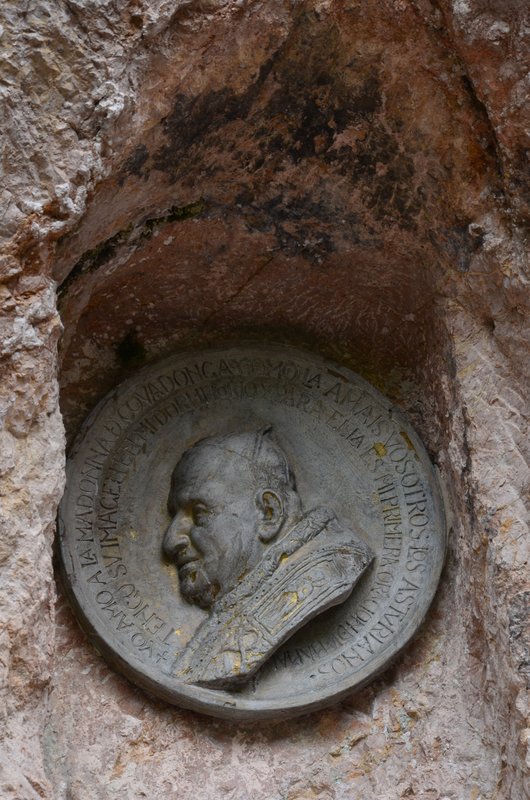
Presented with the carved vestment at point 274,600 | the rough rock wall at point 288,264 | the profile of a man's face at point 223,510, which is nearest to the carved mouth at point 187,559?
the profile of a man's face at point 223,510

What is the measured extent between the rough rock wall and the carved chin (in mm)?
310

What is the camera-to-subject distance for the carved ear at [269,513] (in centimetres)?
336

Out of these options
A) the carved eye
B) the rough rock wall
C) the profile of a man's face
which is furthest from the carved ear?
the rough rock wall

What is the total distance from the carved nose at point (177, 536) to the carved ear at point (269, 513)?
21cm

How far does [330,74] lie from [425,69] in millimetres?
264

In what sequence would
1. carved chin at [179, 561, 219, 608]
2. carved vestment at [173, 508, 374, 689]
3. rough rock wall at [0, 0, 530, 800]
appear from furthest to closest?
carved chin at [179, 561, 219, 608]
carved vestment at [173, 508, 374, 689]
rough rock wall at [0, 0, 530, 800]

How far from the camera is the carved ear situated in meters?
3.36

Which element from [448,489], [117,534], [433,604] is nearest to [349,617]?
[433,604]

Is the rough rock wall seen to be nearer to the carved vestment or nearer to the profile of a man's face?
the carved vestment

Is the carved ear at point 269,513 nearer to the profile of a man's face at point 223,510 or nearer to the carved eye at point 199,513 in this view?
the profile of a man's face at point 223,510

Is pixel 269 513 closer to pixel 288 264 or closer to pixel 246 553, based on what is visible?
pixel 246 553

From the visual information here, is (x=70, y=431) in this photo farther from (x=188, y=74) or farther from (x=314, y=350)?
(x=188, y=74)

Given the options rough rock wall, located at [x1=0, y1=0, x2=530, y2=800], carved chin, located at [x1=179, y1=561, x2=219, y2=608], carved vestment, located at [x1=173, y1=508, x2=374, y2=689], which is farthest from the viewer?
carved chin, located at [x1=179, y1=561, x2=219, y2=608]

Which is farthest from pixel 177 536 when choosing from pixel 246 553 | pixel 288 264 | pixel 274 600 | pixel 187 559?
pixel 288 264
